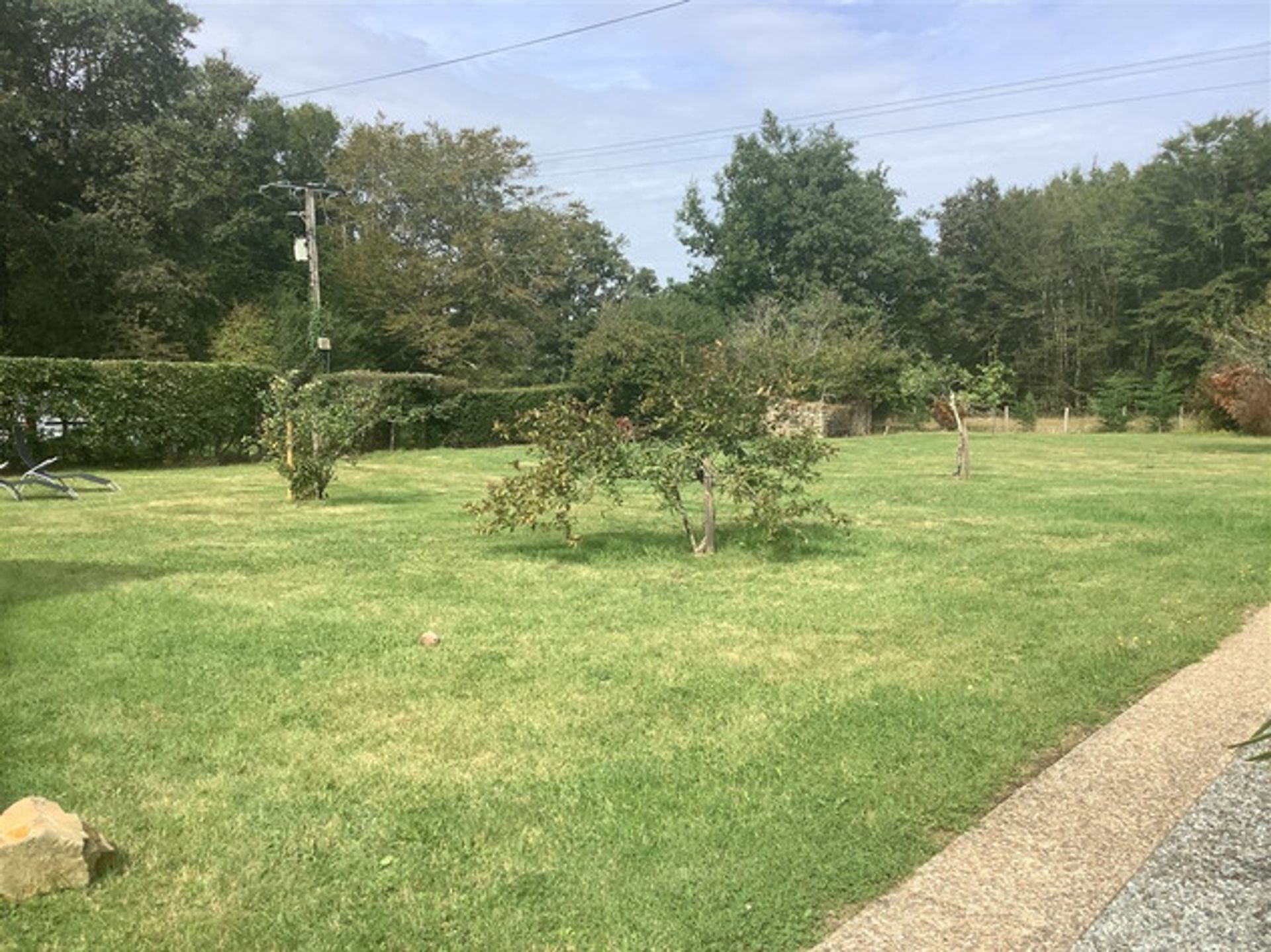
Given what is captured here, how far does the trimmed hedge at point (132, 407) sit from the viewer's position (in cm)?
1789

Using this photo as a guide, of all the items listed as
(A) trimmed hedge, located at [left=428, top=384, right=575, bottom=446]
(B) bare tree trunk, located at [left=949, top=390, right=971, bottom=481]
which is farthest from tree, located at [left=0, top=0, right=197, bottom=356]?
(B) bare tree trunk, located at [left=949, top=390, right=971, bottom=481]

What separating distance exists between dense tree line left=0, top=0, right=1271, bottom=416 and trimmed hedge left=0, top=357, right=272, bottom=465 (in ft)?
19.6

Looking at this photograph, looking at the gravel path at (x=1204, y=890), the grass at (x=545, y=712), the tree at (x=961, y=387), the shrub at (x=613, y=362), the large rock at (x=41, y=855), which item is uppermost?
the shrub at (x=613, y=362)

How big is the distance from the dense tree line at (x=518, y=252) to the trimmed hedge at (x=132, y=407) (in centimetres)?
599

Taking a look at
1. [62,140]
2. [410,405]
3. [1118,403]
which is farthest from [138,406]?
[1118,403]

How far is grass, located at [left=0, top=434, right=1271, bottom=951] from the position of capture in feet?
8.88

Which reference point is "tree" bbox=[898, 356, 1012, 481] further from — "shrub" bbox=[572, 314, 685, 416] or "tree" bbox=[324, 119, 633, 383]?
"tree" bbox=[324, 119, 633, 383]

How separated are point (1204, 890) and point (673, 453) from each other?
5.97 metres

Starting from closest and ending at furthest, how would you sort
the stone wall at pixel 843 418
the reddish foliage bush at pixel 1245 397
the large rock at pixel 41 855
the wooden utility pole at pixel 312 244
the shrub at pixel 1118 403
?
the large rock at pixel 41 855
the wooden utility pole at pixel 312 244
the reddish foliage bush at pixel 1245 397
the stone wall at pixel 843 418
the shrub at pixel 1118 403

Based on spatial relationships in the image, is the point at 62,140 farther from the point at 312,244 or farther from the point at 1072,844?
the point at 1072,844

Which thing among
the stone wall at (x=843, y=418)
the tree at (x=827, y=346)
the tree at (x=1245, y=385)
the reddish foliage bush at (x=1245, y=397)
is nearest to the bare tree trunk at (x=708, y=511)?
the stone wall at (x=843, y=418)

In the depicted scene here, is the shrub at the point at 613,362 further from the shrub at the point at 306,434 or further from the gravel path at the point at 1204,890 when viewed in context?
the gravel path at the point at 1204,890

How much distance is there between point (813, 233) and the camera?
155ft

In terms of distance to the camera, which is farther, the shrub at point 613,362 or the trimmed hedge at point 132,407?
the shrub at point 613,362
